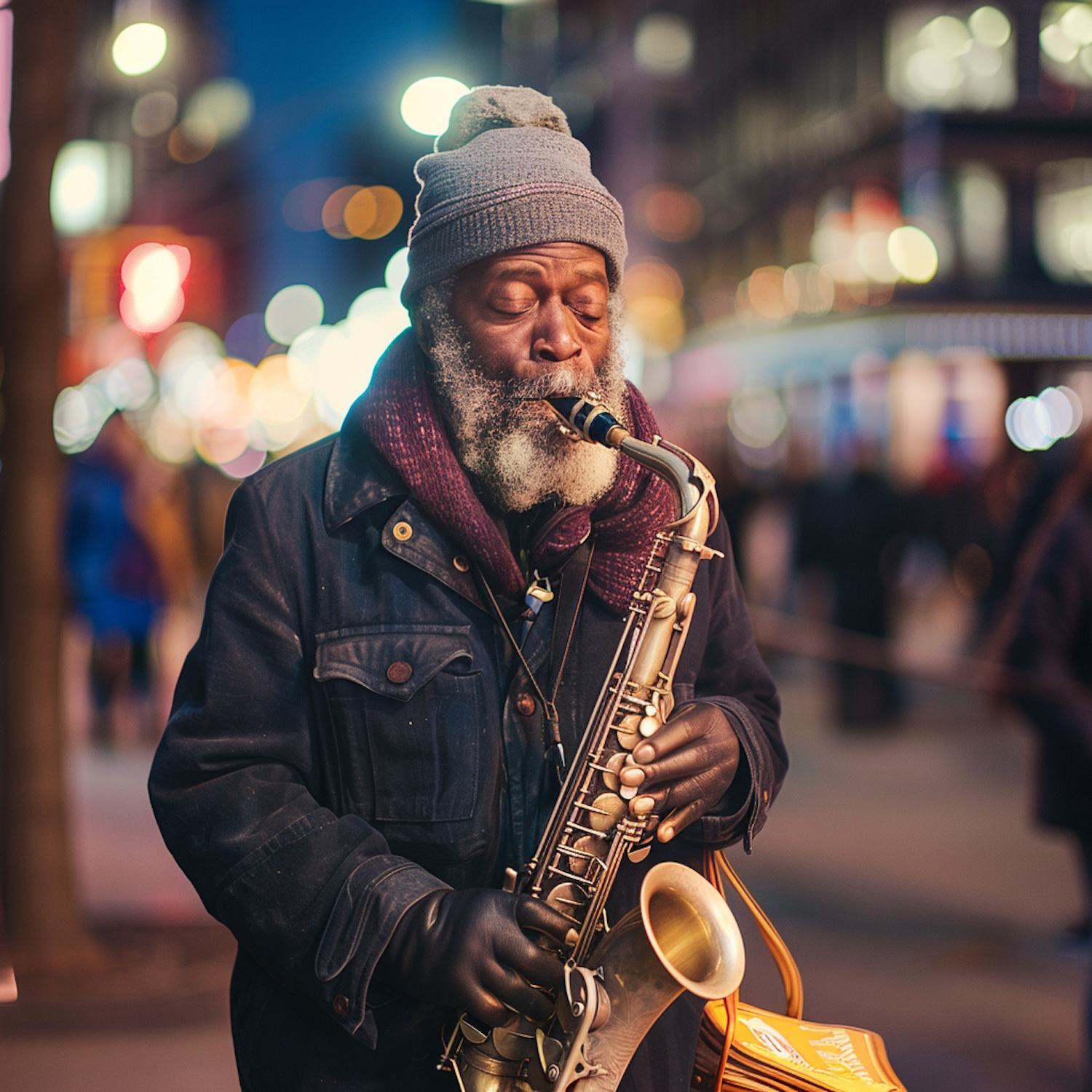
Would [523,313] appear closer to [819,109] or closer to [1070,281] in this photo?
[1070,281]

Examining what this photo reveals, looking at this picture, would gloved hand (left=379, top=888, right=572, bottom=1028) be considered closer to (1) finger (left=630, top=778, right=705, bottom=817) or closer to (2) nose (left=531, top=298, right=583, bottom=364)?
(1) finger (left=630, top=778, right=705, bottom=817)

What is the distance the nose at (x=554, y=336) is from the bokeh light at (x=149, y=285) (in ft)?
72.6

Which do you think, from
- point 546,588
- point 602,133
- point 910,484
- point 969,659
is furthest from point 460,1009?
point 602,133

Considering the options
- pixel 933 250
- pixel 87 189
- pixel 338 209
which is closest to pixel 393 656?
pixel 87 189

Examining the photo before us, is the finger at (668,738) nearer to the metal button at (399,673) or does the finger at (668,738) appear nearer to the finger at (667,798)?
the finger at (667,798)

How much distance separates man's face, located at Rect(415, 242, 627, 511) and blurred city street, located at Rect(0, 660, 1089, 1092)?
3.02 meters

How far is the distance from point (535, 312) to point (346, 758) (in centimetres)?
74

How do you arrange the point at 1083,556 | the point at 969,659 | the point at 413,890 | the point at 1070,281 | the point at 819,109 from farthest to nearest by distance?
the point at 819,109 < the point at 1070,281 < the point at 969,659 < the point at 1083,556 < the point at 413,890

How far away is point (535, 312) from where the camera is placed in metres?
2.29

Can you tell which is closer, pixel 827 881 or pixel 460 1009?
pixel 460 1009

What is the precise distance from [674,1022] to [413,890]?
20.8 inches

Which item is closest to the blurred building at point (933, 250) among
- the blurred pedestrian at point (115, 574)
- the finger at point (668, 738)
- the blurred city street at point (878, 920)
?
the blurred city street at point (878, 920)

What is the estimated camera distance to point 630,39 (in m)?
65.6

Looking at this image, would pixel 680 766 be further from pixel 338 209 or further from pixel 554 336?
pixel 338 209
